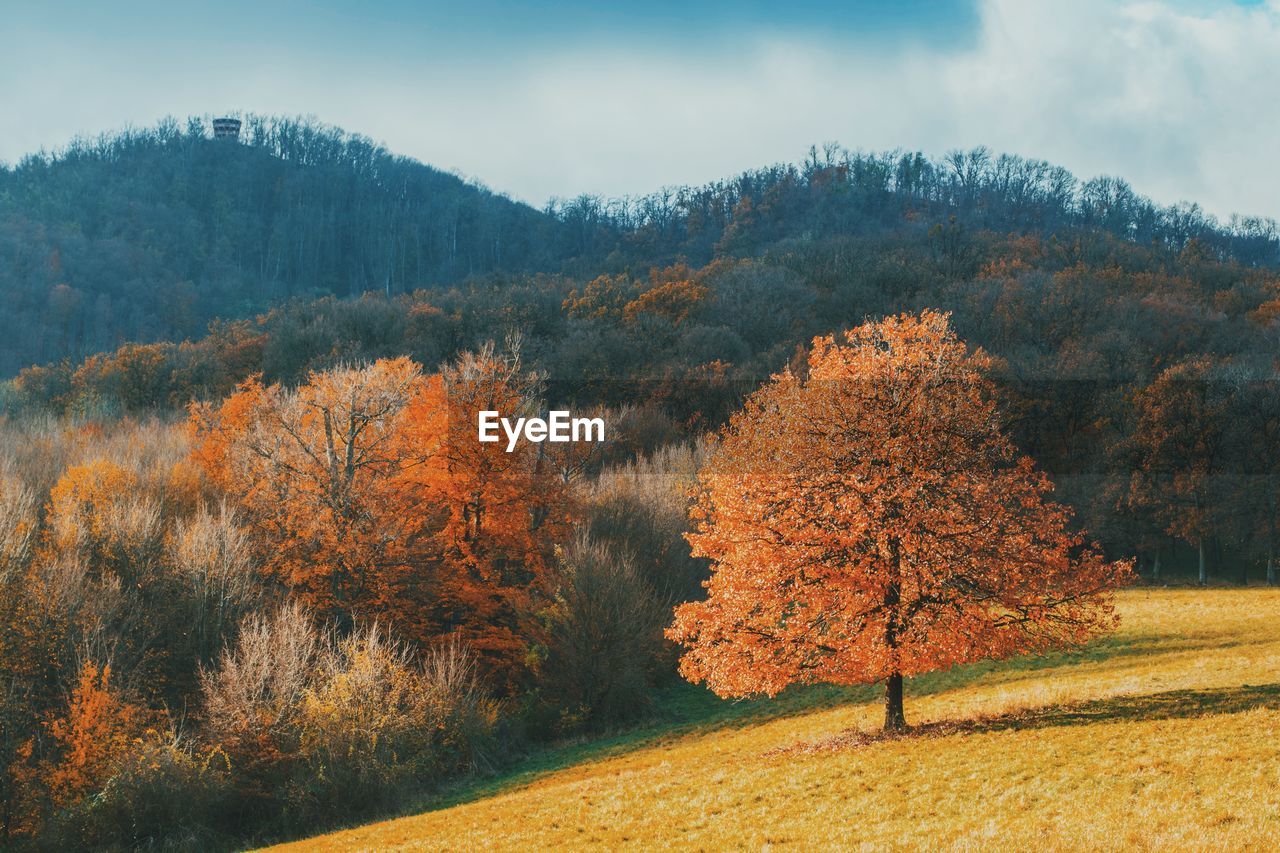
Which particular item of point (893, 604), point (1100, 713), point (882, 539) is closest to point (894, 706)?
point (893, 604)

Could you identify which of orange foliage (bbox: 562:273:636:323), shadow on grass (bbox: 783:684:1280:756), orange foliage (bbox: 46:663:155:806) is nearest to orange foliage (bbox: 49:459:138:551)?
orange foliage (bbox: 46:663:155:806)

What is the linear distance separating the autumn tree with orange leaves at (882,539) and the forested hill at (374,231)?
9878 centimetres

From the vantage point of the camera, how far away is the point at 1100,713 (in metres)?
23.0

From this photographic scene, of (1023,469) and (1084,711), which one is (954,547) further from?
(1084,711)

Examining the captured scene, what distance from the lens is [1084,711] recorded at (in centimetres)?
2359

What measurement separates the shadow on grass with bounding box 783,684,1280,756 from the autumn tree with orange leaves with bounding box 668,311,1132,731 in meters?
1.26

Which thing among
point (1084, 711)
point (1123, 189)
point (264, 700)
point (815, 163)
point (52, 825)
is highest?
point (815, 163)

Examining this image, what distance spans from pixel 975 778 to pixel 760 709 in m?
21.6

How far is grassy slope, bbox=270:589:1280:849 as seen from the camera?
15.7m

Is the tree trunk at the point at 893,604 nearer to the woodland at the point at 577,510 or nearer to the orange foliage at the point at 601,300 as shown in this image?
the woodland at the point at 577,510

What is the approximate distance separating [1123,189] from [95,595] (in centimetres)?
15830

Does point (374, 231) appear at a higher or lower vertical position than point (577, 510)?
higher

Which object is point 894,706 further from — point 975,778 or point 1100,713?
point 975,778

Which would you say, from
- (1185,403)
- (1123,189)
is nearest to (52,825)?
(1185,403)
